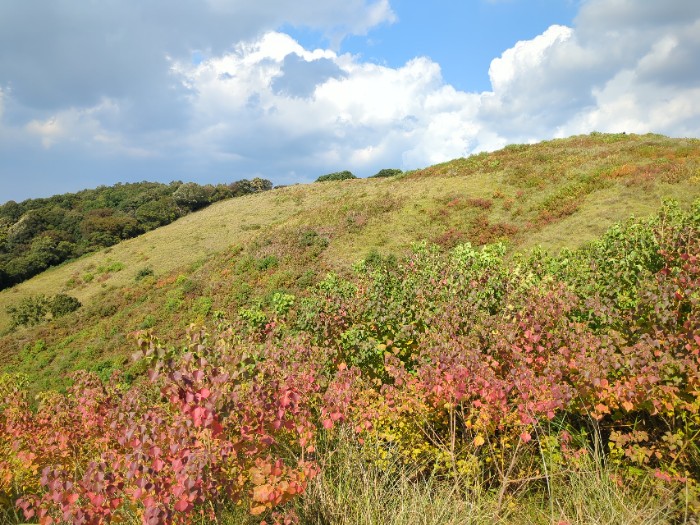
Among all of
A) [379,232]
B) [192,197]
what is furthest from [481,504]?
[192,197]

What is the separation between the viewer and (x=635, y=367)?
209 inches

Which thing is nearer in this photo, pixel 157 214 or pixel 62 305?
pixel 62 305

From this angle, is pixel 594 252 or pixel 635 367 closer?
pixel 635 367

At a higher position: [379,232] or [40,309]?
[379,232]

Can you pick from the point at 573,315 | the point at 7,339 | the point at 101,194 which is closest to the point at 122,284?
the point at 7,339

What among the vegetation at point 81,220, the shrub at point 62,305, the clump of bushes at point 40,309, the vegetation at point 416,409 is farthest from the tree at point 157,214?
the vegetation at point 416,409

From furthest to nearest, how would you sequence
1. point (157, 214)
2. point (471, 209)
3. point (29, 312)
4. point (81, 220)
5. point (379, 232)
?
point (81, 220) < point (157, 214) < point (29, 312) < point (471, 209) < point (379, 232)

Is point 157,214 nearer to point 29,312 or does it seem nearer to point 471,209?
point 29,312

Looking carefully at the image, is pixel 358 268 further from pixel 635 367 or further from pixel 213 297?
pixel 213 297

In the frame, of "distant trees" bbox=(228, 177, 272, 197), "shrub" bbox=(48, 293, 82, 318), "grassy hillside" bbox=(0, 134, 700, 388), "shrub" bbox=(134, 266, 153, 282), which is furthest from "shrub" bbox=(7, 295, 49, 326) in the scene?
"distant trees" bbox=(228, 177, 272, 197)

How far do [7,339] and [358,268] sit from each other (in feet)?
104

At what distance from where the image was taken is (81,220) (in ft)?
202

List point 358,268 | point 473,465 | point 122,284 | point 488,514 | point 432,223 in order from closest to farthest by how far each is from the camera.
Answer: point 488,514 < point 473,465 < point 358,268 < point 432,223 < point 122,284

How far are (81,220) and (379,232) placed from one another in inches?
2011
